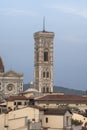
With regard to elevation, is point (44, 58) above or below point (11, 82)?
above

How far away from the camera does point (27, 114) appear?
42625mm

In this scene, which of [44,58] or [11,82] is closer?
[11,82]

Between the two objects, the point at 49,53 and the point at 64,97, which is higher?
the point at 49,53

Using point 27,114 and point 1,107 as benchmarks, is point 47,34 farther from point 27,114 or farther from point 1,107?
point 27,114

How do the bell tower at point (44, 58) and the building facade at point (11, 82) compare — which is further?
the bell tower at point (44, 58)

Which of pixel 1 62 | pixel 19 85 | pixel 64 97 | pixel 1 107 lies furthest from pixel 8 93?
pixel 1 107

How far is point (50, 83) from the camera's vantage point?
11706 centimetres

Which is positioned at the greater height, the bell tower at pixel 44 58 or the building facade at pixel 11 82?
the bell tower at pixel 44 58

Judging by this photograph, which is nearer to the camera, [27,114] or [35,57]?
[27,114]

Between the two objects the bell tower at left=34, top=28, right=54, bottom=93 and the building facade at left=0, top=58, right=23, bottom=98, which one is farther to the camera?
the bell tower at left=34, top=28, right=54, bottom=93

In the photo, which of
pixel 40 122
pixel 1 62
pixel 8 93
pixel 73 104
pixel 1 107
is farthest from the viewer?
pixel 1 62

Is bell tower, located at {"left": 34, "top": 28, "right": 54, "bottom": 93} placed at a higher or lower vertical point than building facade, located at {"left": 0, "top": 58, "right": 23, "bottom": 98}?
higher

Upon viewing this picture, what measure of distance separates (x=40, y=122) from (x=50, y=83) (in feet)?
250

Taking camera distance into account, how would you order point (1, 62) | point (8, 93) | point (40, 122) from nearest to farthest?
1. point (40, 122)
2. point (8, 93)
3. point (1, 62)
